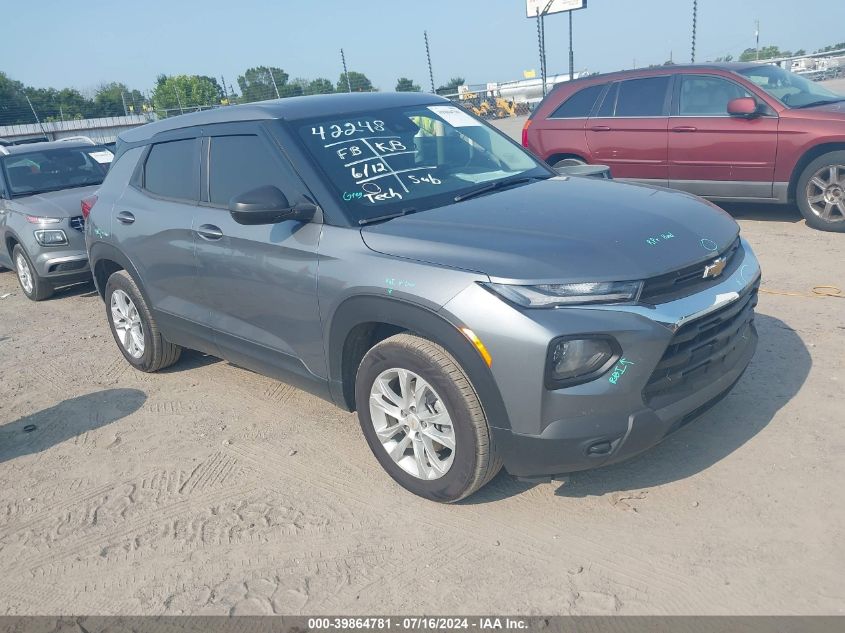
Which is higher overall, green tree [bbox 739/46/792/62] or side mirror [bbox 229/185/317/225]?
side mirror [bbox 229/185/317/225]

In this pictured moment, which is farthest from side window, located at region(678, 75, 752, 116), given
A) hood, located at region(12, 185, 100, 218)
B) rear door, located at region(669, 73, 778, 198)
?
hood, located at region(12, 185, 100, 218)

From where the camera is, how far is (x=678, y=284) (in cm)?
314

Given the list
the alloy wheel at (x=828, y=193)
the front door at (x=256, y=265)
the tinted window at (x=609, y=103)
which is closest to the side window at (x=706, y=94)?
the tinted window at (x=609, y=103)

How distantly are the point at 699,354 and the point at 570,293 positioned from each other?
26.8 inches

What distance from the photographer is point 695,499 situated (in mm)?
3311

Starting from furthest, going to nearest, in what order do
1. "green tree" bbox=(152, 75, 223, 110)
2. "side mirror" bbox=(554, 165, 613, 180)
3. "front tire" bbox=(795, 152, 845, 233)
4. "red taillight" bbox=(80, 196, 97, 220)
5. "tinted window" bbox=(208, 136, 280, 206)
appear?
"green tree" bbox=(152, 75, 223, 110)
"front tire" bbox=(795, 152, 845, 233)
"red taillight" bbox=(80, 196, 97, 220)
"side mirror" bbox=(554, 165, 613, 180)
"tinted window" bbox=(208, 136, 280, 206)

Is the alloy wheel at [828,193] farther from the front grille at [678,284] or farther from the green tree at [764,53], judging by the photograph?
the green tree at [764,53]

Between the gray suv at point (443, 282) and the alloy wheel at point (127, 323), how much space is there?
0.68 metres

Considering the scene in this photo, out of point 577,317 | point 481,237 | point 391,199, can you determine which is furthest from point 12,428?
point 577,317

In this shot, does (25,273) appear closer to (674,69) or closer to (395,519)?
(395,519)

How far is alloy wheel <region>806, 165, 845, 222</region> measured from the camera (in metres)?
7.36

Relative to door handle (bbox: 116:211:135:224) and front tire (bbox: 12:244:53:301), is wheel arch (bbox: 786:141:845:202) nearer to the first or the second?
door handle (bbox: 116:211:135:224)

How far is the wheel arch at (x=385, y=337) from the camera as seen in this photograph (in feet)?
10.1

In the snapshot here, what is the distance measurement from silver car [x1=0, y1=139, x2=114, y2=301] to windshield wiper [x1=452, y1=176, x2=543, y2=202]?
5.19m
